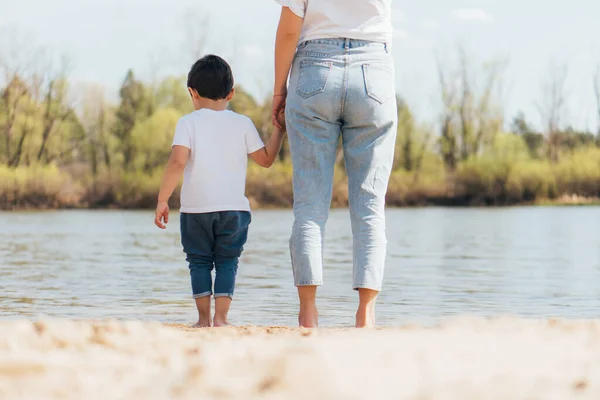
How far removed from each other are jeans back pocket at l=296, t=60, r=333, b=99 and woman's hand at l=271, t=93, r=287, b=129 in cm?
28

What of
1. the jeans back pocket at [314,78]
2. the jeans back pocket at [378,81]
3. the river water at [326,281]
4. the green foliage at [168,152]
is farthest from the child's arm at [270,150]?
the green foliage at [168,152]

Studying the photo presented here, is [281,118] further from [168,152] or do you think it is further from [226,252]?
[168,152]

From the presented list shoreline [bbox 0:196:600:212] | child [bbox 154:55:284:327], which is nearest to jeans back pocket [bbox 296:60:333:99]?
child [bbox 154:55:284:327]

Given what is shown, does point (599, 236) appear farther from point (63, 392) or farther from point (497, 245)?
point (63, 392)

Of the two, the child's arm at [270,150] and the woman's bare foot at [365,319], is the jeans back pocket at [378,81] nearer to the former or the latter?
the child's arm at [270,150]

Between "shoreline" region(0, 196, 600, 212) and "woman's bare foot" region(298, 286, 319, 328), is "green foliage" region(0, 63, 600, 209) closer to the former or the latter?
"shoreline" region(0, 196, 600, 212)

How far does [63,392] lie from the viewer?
89.7 inches

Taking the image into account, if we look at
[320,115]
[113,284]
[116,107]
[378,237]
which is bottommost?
[113,284]

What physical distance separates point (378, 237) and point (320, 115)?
23.6 inches

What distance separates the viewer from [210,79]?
4898mm

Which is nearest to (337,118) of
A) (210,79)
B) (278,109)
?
(278,109)

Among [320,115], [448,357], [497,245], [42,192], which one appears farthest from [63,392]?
[42,192]

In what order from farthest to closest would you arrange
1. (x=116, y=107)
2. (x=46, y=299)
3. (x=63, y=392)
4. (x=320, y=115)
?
(x=116, y=107) → (x=46, y=299) → (x=320, y=115) → (x=63, y=392)

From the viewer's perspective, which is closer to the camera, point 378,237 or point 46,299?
point 378,237
